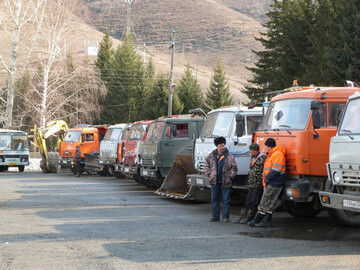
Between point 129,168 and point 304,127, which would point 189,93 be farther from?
point 304,127

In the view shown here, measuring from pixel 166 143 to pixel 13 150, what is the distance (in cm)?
2037

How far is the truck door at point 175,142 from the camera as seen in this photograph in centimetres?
1978

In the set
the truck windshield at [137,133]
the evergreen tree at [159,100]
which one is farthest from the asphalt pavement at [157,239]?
the evergreen tree at [159,100]

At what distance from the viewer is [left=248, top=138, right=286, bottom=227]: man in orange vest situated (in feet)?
38.1

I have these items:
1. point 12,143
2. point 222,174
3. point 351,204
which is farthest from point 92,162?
point 351,204

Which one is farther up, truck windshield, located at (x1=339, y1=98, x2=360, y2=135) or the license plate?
truck windshield, located at (x1=339, y1=98, x2=360, y2=135)

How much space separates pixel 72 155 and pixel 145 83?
39697 millimetres

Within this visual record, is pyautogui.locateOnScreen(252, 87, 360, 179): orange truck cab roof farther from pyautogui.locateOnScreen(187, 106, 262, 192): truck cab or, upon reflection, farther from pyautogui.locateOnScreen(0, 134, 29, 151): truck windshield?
pyautogui.locateOnScreen(0, 134, 29, 151): truck windshield

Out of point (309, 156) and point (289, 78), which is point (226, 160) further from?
point (289, 78)

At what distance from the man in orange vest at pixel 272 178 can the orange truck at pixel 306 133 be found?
7.3 inches

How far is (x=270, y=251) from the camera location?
941 cm

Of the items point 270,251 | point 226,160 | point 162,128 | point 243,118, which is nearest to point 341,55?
point 162,128

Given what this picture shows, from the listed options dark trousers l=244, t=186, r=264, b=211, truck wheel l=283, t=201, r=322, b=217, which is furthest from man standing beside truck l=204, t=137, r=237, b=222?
truck wheel l=283, t=201, r=322, b=217

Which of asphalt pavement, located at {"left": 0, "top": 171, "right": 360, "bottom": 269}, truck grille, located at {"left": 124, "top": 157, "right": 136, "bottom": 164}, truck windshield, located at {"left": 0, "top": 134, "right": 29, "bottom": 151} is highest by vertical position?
truck windshield, located at {"left": 0, "top": 134, "right": 29, "bottom": 151}
